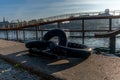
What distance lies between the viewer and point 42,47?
9938 millimetres

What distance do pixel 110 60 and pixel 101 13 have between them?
39.2m

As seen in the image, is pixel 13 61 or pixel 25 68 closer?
pixel 25 68

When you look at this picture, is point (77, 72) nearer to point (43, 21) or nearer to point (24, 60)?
point (24, 60)

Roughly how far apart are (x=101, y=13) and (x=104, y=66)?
132ft

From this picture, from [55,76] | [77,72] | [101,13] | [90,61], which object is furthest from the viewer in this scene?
[101,13]

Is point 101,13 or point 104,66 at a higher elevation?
point 101,13

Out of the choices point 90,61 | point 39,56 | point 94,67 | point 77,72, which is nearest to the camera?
point 77,72

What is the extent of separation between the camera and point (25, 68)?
25.0 ft

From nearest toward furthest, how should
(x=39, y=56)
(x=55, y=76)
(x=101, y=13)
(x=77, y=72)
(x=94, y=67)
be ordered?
(x=55, y=76) < (x=77, y=72) < (x=94, y=67) < (x=39, y=56) < (x=101, y=13)

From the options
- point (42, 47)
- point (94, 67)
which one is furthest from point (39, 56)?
point (94, 67)

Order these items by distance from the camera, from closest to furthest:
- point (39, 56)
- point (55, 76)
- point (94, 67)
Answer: point (55, 76)
point (94, 67)
point (39, 56)

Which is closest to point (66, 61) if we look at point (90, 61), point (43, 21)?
point (90, 61)

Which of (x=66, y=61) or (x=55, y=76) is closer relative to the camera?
(x=55, y=76)

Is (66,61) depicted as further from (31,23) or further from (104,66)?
(31,23)
